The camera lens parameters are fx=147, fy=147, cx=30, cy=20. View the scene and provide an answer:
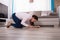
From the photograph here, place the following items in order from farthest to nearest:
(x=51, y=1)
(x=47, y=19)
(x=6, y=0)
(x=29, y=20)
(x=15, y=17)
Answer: (x=6, y=0)
(x=51, y=1)
(x=47, y=19)
(x=15, y=17)
(x=29, y=20)

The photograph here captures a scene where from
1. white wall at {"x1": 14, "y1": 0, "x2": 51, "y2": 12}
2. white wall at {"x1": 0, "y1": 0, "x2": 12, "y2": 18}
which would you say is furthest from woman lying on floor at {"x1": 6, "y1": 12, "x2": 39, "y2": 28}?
white wall at {"x1": 0, "y1": 0, "x2": 12, "y2": 18}

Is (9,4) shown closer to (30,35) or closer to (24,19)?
(24,19)

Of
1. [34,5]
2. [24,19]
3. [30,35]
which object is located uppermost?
[34,5]

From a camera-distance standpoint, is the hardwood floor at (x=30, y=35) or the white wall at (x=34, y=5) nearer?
the hardwood floor at (x=30, y=35)

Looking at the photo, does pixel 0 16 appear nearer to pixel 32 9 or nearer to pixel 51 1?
pixel 32 9

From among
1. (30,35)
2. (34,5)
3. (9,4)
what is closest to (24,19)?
(30,35)

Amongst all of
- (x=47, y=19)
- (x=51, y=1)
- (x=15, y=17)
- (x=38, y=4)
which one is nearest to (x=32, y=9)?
(x=38, y=4)

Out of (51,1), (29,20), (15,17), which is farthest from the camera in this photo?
(51,1)

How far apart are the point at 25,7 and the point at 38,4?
63cm

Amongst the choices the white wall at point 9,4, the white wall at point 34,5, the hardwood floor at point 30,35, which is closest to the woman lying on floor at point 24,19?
the hardwood floor at point 30,35

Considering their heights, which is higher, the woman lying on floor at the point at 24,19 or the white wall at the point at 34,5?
the white wall at the point at 34,5

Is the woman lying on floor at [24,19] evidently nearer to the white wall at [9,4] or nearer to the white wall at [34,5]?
the white wall at [34,5]

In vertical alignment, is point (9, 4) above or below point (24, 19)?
above

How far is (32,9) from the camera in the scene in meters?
6.74
